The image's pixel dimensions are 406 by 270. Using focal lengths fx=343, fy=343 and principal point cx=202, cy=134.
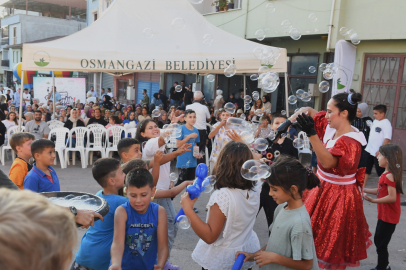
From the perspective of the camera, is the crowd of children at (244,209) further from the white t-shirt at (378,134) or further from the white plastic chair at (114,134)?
the white plastic chair at (114,134)

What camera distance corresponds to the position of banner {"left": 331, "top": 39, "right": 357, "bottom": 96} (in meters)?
8.96

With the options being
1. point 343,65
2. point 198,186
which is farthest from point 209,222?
point 343,65

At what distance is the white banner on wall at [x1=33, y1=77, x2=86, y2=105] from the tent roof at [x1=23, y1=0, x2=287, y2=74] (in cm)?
755

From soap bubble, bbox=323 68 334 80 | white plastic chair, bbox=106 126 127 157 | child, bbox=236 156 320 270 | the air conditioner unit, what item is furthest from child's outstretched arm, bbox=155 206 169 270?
the air conditioner unit

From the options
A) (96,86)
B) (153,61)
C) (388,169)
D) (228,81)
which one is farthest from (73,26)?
(388,169)

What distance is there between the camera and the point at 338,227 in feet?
8.64

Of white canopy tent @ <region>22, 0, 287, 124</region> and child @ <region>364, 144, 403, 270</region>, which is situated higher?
white canopy tent @ <region>22, 0, 287, 124</region>

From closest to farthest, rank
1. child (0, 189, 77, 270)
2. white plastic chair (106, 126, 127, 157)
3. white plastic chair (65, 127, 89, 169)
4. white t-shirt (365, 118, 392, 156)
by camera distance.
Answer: child (0, 189, 77, 270)
white t-shirt (365, 118, 392, 156)
white plastic chair (65, 127, 89, 169)
white plastic chair (106, 126, 127, 157)

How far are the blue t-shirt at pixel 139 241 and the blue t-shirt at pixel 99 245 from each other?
164mm

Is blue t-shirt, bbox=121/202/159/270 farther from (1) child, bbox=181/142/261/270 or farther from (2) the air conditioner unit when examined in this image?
(2) the air conditioner unit

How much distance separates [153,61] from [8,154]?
499 centimetres

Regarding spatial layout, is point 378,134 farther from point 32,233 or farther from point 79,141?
point 32,233

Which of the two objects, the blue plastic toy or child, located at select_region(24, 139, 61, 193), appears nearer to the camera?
the blue plastic toy

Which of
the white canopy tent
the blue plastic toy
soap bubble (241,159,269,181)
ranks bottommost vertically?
the blue plastic toy
